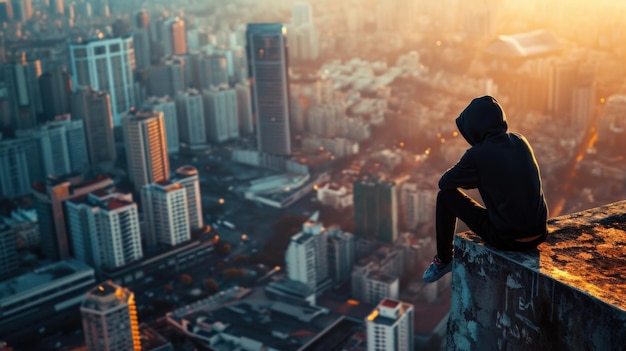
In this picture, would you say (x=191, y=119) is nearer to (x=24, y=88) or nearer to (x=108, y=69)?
(x=108, y=69)

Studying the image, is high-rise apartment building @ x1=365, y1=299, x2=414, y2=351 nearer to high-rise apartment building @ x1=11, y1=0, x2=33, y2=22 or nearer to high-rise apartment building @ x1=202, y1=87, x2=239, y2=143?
high-rise apartment building @ x1=202, y1=87, x2=239, y2=143

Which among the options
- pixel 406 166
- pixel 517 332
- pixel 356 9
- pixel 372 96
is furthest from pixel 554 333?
pixel 356 9

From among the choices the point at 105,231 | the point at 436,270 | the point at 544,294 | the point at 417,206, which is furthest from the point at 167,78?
the point at 544,294

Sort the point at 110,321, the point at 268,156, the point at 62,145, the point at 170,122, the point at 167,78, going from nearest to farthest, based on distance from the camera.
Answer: the point at 110,321 < the point at 62,145 < the point at 268,156 < the point at 170,122 < the point at 167,78

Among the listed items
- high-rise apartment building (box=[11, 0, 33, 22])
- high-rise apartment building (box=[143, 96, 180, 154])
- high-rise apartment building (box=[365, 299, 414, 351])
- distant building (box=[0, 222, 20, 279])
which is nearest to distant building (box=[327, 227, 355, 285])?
high-rise apartment building (box=[365, 299, 414, 351])

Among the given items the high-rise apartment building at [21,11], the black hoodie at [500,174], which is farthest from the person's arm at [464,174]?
the high-rise apartment building at [21,11]

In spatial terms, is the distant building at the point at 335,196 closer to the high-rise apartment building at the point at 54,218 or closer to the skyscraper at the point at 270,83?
the skyscraper at the point at 270,83
